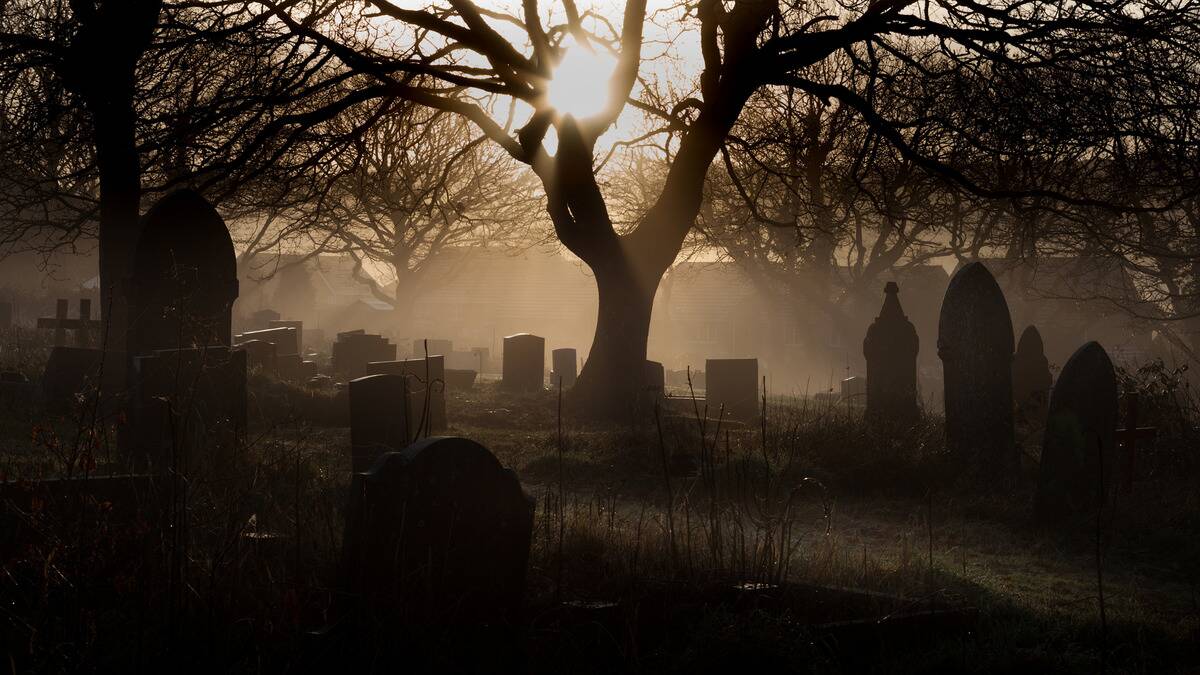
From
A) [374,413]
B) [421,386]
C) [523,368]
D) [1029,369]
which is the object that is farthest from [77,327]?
[1029,369]

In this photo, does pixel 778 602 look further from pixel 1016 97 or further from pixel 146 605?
pixel 1016 97

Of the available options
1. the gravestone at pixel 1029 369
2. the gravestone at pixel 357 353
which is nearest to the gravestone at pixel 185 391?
the gravestone at pixel 1029 369

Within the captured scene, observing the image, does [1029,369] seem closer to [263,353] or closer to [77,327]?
[263,353]

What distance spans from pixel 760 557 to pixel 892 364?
845 cm

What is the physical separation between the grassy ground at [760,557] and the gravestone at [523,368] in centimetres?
871

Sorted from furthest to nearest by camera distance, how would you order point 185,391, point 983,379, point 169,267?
1. point 169,267
2. point 983,379
3. point 185,391

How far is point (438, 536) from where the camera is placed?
187 inches

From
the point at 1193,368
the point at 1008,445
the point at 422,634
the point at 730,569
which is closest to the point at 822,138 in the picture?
the point at 1008,445

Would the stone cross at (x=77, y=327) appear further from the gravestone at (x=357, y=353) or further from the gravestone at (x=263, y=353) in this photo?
the gravestone at (x=357, y=353)

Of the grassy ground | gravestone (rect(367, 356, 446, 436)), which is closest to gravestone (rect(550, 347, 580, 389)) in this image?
gravestone (rect(367, 356, 446, 436))

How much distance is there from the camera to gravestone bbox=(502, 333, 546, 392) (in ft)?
65.7

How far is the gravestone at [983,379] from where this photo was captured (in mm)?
10234

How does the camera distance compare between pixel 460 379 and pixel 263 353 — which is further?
pixel 460 379

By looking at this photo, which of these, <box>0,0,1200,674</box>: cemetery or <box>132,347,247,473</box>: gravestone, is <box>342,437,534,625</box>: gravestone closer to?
<box>0,0,1200,674</box>: cemetery
